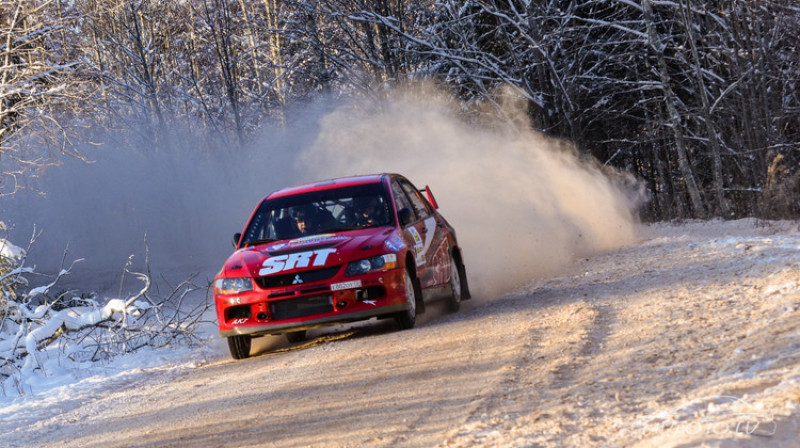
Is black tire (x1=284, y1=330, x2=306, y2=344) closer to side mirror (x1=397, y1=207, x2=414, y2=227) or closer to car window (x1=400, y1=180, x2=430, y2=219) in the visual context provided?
side mirror (x1=397, y1=207, x2=414, y2=227)

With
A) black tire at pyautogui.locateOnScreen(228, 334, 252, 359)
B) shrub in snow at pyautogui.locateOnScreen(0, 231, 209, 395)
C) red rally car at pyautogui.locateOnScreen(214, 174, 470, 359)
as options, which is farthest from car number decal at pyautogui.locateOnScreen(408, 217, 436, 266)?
shrub in snow at pyautogui.locateOnScreen(0, 231, 209, 395)

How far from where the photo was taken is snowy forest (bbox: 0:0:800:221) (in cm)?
1534

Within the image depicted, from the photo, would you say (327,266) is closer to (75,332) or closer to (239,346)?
(239,346)

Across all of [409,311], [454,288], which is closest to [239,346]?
[409,311]

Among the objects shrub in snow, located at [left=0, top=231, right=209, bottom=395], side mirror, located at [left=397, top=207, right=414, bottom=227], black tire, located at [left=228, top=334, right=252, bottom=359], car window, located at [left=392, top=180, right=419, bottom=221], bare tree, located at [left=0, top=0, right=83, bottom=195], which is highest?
bare tree, located at [left=0, top=0, right=83, bottom=195]

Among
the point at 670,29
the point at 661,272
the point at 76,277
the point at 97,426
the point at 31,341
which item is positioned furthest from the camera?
the point at 76,277

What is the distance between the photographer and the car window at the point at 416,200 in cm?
1077

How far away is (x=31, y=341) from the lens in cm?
948

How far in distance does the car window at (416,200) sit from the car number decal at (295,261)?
1994 mm

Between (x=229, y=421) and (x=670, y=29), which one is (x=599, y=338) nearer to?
(x=229, y=421)

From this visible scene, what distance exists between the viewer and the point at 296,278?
8.77 metres

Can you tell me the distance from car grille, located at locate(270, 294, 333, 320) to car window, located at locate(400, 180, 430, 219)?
2259mm

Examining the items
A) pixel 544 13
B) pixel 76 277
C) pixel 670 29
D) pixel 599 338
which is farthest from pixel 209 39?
pixel 599 338

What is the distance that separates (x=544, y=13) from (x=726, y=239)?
41.2 ft
